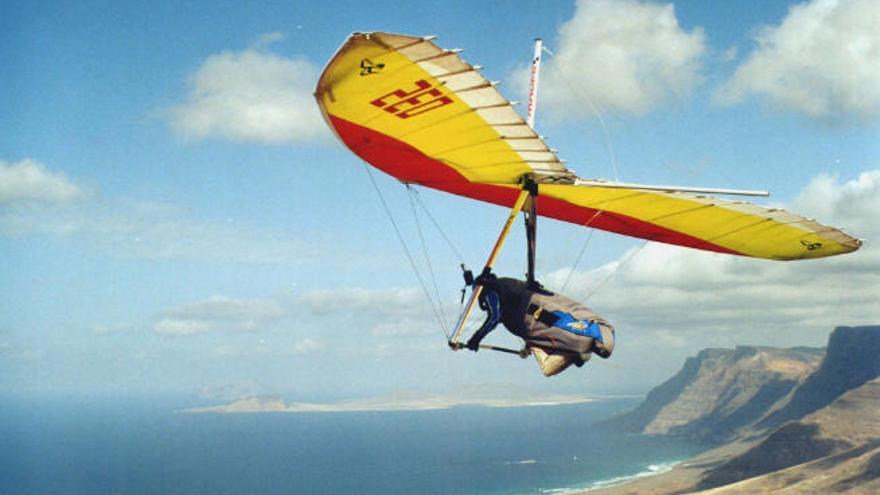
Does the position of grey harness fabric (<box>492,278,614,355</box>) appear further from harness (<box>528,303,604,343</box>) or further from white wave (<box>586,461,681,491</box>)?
white wave (<box>586,461,681,491</box>)

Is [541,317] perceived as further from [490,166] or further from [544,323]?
[490,166]

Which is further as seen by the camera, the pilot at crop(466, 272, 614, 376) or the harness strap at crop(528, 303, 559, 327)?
the harness strap at crop(528, 303, 559, 327)

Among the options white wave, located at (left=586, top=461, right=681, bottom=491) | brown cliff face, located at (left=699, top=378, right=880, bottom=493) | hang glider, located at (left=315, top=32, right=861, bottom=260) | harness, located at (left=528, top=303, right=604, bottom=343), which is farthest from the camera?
white wave, located at (left=586, top=461, right=681, bottom=491)

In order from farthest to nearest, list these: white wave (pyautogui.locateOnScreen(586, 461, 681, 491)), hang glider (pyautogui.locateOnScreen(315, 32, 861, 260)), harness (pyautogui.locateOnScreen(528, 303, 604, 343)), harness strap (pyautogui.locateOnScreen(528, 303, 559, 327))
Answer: white wave (pyautogui.locateOnScreen(586, 461, 681, 491)) → harness strap (pyautogui.locateOnScreen(528, 303, 559, 327)) → harness (pyautogui.locateOnScreen(528, 303, 604, 343)) → hang glider (pyautogui.locateOnScreen(315, 32, 861, 260))

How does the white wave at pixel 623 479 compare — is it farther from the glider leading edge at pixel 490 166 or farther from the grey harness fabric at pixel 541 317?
the grey harness fabric at pixel 541 317

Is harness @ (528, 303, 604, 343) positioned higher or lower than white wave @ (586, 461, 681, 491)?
higher

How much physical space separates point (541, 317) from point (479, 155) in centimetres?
226

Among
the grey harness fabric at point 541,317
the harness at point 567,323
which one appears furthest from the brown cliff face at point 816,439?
the harness at point 567,323

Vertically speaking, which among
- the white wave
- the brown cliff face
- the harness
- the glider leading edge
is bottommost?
the white wave

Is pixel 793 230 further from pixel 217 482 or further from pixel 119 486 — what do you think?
pixel 119 486

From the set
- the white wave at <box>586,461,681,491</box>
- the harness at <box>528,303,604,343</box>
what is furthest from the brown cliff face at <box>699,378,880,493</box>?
the harness at <box>528,303,604,343</box>

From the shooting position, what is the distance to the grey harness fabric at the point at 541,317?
8.30m

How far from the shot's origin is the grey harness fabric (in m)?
8.30

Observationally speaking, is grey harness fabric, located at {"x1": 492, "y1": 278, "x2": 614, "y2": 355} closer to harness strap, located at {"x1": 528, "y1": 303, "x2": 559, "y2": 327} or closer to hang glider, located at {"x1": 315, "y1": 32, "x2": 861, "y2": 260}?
harness strap, located at {"x1": 528, "y1": 303, "x2": 559, "y2": 327}
